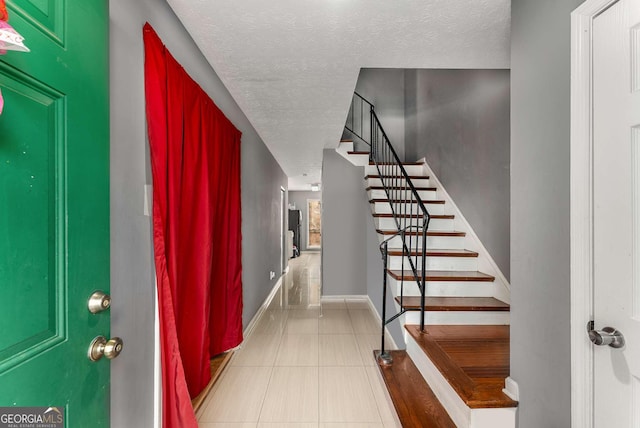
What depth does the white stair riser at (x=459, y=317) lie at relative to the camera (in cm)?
229

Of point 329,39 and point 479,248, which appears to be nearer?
point 329,39

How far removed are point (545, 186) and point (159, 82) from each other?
1.84 metres

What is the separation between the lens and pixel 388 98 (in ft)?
18.5

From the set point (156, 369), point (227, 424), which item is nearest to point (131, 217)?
point (156, 369)

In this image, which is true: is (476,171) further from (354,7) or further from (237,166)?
(237,166)

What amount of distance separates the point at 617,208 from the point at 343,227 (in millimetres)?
3790

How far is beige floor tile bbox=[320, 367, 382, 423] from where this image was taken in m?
1.86

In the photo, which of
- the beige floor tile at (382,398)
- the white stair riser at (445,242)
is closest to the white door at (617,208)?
the beige floor tile at (382,398)

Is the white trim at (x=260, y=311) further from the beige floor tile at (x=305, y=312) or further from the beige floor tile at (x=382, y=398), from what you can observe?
the beige floor tile at (x=382, y=398)

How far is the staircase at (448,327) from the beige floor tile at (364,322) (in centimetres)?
86

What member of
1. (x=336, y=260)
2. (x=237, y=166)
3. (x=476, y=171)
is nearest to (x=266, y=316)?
(x=336, y=260)

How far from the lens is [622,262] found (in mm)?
908

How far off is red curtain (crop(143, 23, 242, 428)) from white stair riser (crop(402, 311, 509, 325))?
1598 millimetres

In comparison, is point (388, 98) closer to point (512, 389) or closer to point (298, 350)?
point (298, 350)
